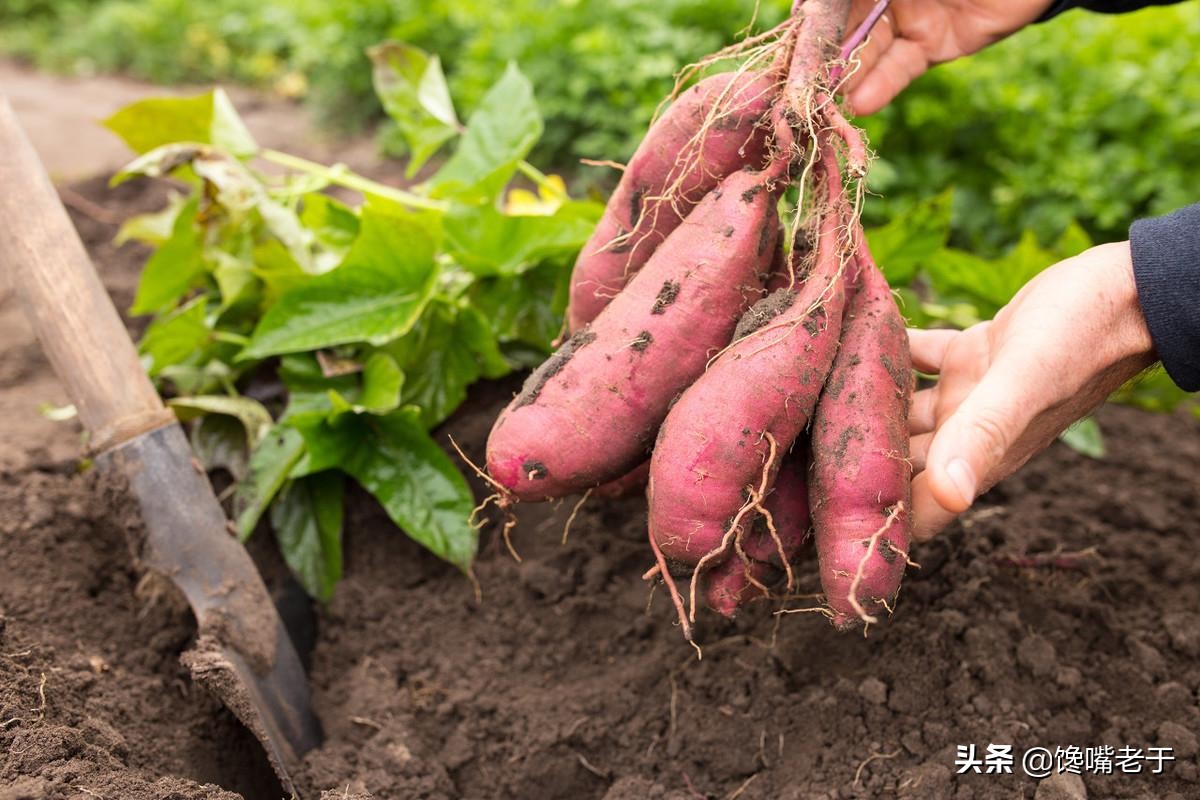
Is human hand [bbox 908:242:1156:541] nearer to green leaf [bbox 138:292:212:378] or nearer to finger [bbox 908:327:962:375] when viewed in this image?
finger [bbox 908:327:962:375]

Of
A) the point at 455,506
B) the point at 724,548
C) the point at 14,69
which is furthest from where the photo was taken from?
the point at 14,69

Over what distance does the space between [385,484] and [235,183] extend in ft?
2.63

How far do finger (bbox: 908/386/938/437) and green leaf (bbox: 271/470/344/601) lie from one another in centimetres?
108

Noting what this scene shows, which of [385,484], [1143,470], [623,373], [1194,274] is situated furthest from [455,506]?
[1143,470]

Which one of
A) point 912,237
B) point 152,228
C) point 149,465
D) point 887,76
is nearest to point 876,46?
point 887,76

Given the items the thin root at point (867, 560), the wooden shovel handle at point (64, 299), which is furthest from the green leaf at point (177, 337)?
the thin root at point (867, 560)

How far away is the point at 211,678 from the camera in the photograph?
4.61 feet

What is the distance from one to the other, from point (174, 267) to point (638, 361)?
136cm

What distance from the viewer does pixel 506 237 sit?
1.85 meters

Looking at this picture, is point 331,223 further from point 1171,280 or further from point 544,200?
point 1171,280

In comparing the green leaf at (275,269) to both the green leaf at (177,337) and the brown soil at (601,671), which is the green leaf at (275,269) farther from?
the brown soil at (601,671)

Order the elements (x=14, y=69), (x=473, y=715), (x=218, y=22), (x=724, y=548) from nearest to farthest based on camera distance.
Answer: (x=724, y=548)
(x=473, y=715)
(x=218, y=22)
(x=14, y=69)

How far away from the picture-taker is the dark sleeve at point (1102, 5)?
5.61 feet

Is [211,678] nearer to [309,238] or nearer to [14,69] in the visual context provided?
[309,238]
